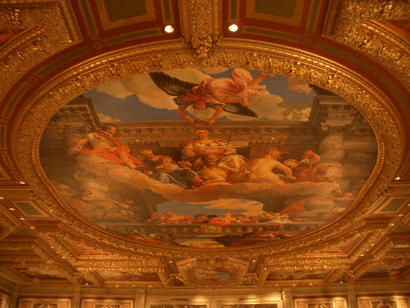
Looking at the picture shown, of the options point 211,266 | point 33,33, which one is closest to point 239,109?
point 33,33

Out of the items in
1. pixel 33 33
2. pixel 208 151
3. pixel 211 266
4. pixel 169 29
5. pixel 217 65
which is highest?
pixel 169 29

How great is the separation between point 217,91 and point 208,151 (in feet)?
6.74

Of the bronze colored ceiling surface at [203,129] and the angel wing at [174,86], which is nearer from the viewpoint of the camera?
the bronze colored ceiling surface at [203,129]

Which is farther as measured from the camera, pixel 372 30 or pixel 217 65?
pixel 217 65

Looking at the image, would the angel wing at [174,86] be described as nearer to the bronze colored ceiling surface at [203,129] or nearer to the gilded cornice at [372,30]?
the bronze colored ceiling surface at [203,129]

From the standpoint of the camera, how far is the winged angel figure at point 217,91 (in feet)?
23.2

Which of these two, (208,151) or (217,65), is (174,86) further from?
(208,151)

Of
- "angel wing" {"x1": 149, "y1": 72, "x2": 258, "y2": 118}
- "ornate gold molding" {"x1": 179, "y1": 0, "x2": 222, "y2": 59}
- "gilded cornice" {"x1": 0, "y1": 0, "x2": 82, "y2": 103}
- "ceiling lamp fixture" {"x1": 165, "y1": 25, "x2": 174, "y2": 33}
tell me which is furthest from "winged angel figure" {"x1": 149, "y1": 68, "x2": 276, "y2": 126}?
"gilded cornice" {"x1": 0, "y1": 0, "x2": 82, "y2": 103}

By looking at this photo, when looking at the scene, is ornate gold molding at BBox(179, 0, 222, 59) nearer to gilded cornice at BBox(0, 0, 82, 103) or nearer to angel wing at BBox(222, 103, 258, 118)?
angel wing at BBox(222, 103, 258, 118)

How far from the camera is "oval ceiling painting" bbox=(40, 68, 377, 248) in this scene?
7.39 meters

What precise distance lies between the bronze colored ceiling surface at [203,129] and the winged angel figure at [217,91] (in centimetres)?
8

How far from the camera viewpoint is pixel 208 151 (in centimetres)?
896

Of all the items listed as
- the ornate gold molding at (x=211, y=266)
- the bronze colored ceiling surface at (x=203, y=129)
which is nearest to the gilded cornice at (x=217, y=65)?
the bronze colored ceiling surface at (x=203, y=129)

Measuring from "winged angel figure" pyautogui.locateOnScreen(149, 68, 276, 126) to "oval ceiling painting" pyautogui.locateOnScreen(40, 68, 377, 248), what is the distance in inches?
0.8
